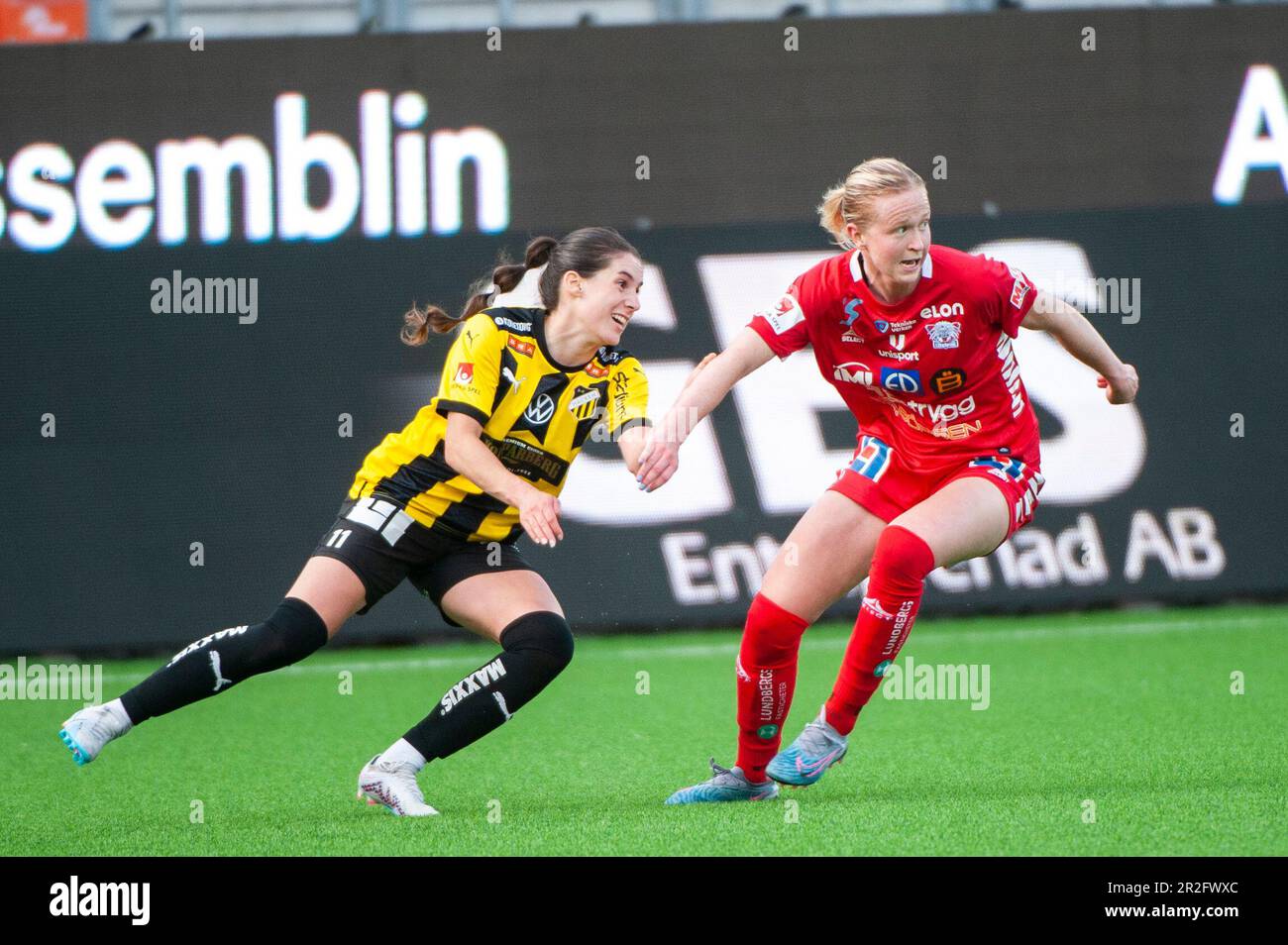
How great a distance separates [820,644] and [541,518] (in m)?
5.00

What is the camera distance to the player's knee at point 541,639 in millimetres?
4805

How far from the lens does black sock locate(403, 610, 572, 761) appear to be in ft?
15.7

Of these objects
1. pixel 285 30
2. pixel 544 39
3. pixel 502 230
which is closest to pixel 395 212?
pixel 502 230

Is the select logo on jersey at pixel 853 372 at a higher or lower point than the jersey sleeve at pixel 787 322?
lower

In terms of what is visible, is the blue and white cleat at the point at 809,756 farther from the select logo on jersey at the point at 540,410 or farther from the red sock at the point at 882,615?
the select logo on jersey at the point at 540,410

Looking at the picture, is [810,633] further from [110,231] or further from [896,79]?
[110,231]

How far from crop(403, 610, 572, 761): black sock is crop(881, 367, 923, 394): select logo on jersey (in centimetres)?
115

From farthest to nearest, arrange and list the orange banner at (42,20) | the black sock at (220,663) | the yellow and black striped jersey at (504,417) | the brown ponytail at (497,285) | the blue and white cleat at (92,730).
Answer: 1. the orange banner at (42,20)
2. the brown ponytail at (497,285)
3. the yellow and black striped jersey at (504,417)
4. the black sock at (220,663)
5. the blue and white cleat at (92,730)

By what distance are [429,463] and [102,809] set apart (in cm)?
142

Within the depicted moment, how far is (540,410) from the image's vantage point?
4.96 metres

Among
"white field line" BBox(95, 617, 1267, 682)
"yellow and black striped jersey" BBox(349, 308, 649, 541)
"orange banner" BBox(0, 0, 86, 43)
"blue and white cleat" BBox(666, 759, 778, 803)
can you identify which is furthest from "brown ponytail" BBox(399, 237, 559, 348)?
"orange banner" BBox(0, 0, 86, 43)

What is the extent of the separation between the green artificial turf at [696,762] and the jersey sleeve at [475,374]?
3.66 feet

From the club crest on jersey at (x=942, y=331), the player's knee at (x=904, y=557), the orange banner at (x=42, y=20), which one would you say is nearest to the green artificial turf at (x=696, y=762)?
the player's knee at (x=904, y=557)

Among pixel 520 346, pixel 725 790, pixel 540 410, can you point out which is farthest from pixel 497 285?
pixel 725 790
